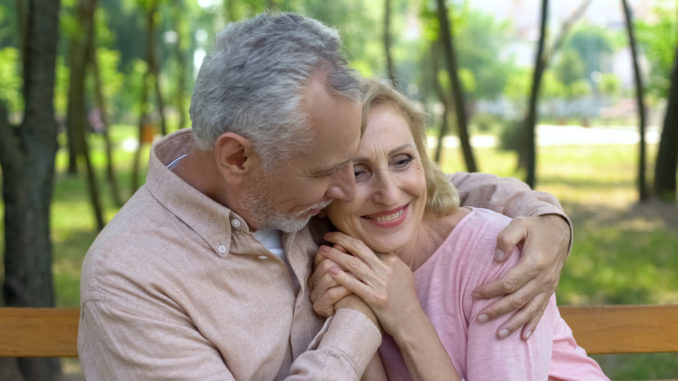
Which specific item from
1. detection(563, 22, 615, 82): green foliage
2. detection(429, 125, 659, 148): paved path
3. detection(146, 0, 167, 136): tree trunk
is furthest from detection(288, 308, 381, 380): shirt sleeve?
detection(563, 22, 615, 82): green foliage

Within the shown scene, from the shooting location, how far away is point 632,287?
7215mm

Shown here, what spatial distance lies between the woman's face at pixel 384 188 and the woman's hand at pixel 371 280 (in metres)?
0.05

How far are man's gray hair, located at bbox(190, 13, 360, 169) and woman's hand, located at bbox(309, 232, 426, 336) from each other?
0.43 metres

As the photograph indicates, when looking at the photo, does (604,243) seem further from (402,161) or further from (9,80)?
(9,80)

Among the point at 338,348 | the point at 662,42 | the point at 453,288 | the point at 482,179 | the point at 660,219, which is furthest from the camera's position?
the point at 662,42

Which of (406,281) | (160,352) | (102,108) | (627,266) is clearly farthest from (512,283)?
(102,108)

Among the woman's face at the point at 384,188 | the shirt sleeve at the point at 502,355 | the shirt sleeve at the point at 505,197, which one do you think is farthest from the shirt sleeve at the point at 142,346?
the shirt sleeve at the point at 505,197

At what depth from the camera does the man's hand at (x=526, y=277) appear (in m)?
2.28

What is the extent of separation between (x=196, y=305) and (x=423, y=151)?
0.94 m

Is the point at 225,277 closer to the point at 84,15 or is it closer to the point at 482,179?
the point at 482,179

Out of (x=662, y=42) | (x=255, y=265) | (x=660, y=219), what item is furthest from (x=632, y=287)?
(x=662, y=42)

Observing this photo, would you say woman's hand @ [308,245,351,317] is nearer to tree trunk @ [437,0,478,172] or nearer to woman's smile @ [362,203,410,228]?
woman's smile @ [362,203,410,228]

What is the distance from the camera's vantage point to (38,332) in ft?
9.51

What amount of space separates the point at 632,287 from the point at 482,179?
4.89 m
